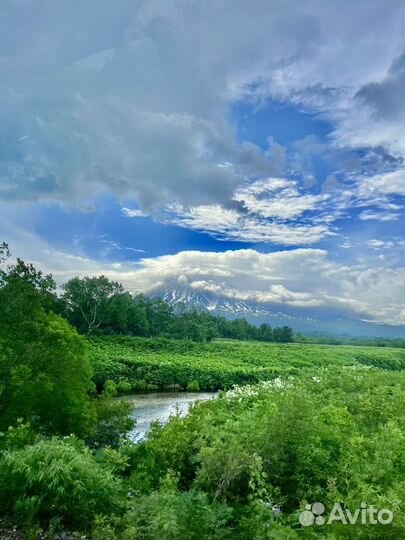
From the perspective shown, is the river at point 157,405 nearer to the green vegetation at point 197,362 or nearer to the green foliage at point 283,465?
→ the green vegetation at point 197,362

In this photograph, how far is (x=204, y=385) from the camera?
2628cm

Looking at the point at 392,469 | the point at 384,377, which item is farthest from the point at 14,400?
the point at 384,377

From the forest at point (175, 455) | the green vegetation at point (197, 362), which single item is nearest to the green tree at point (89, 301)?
the green vegetation at point (197, 362)

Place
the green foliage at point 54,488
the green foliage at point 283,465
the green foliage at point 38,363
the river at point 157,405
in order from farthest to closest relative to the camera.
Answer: the river at point 157,405 → the green foliage at point 38,363 → the green foliage at point 54,488 → the green foliage at point 283,465

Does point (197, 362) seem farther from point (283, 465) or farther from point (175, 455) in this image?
point (283, 465)

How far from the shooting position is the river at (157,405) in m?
15.0

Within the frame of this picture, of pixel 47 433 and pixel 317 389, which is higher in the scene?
pixel 317 389

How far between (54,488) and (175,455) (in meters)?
1.74

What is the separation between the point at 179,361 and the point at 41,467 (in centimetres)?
2351

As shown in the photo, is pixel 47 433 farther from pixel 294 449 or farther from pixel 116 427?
pixel 294 449

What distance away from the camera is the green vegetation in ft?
82.5

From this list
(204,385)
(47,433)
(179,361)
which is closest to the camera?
(47,433)

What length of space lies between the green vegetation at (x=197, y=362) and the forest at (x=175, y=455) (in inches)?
474

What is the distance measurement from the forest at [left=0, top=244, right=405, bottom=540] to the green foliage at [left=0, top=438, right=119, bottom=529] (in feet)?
0.04
